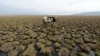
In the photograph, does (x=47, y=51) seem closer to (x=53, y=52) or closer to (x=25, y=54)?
(x=53, y=52)

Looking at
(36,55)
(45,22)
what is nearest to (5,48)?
(36,55)

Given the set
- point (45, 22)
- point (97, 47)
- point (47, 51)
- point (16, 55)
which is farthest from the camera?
point (45, 22)

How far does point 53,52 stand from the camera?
10.6 m

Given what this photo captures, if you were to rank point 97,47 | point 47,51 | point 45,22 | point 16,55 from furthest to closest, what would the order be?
point 45,22
point 97,47
point 47,51
point 16,55

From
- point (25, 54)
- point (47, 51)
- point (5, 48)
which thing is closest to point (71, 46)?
point (47, 51)

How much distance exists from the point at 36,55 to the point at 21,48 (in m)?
1.79

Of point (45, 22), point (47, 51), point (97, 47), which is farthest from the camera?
point (45, 22)

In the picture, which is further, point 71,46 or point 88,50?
point 71,46

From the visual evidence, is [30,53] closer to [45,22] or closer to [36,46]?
[36,46]

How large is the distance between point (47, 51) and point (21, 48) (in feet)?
7.14

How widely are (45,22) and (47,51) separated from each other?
1396cm

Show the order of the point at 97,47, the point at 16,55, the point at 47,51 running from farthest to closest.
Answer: the point at 97,47 → the point at 47,51 → the point at 16,55

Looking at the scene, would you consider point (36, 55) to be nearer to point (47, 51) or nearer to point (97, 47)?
point (47, 51)

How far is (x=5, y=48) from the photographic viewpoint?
1104 centimetres
